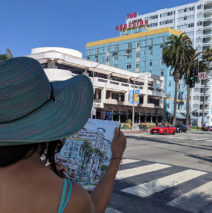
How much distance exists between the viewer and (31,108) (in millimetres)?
1112

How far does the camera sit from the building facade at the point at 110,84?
117 ft

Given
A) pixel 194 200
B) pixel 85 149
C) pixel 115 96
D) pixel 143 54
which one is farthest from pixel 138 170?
pixel 143 54

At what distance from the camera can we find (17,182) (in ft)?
3.39

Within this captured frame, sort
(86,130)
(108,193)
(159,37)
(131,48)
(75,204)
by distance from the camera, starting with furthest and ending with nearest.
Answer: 1. (131,48)
2. (159,37)
3. (86,130)
4. (108,193)
5. (75,204)

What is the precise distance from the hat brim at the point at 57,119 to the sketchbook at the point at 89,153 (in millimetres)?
667

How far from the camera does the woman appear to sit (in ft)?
3.33

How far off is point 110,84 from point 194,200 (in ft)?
116

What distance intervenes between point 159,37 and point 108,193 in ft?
203

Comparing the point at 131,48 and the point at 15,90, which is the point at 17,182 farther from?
the point at 131,48

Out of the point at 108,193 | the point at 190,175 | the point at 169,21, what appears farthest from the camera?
the point at 169,21

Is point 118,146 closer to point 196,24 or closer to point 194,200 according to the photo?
point 194,200

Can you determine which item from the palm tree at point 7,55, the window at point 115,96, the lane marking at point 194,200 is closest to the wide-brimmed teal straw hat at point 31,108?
the lane marking at point 194,200

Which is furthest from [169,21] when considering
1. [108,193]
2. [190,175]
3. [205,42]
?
[108,193]

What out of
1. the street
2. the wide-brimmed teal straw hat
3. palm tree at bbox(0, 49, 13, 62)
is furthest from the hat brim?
palm tree at bbox(0, 49, 13, 62)
